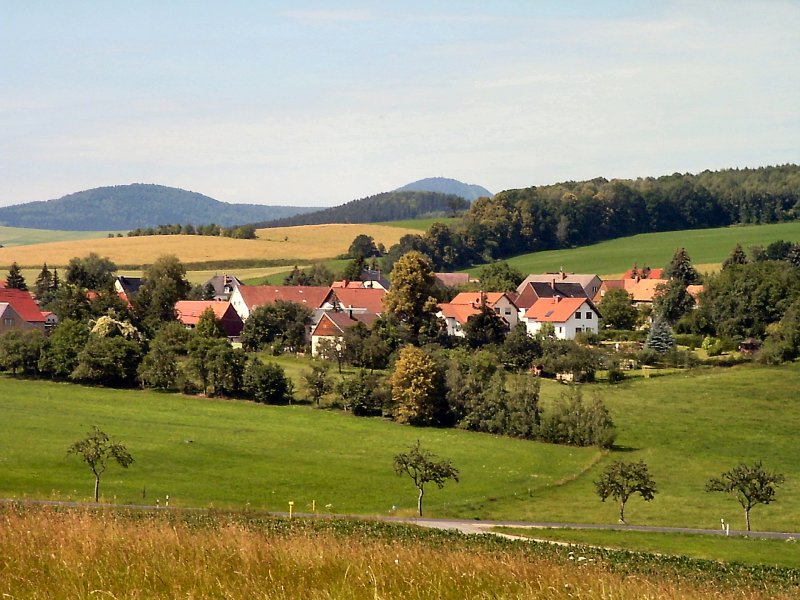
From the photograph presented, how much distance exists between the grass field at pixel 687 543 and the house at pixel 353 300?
235 ft

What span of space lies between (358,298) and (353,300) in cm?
90

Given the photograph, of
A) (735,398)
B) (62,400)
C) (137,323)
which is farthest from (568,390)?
(137,323)

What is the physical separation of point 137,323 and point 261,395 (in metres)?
27.4

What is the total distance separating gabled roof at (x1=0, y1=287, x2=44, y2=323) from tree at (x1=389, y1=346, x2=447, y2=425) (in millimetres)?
48035

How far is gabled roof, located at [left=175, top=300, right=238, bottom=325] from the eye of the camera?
106m

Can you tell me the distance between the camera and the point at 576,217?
183 meters

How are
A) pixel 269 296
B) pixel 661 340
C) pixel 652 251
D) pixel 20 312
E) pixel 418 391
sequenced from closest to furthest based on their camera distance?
pixel 418 391
pixel 661 340
pixel 20 312
pixel 269 296
pixel 652 251

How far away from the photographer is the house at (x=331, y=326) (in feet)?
307

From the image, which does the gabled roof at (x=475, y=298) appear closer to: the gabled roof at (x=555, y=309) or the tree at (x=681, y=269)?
the gabled roof at (x=555, y=309)

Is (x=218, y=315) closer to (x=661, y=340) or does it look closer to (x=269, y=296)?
(x=269, y=296)

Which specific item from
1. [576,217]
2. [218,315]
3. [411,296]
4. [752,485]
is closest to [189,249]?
[576,217]

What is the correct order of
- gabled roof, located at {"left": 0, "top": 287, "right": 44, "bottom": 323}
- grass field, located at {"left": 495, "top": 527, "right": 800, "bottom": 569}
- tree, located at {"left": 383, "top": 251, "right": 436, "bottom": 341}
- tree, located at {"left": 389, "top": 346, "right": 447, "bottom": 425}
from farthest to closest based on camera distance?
gabled roof, located at {"left": 0, "top": 287, "right": 44, "bottom": 323}, tree, located at {"left": 383, "top": 251, "right": 436, "bottom": 341}, tree, located at {"left": 389, "top": 346, "right": 447, "bottom": 425}, grass field, located at {"left": 495, "top": 527, "right": 800, "bottom": 569}

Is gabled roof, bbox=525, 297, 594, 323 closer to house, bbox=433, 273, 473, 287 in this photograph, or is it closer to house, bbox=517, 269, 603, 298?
house, bbox=517, 269, 603, 298

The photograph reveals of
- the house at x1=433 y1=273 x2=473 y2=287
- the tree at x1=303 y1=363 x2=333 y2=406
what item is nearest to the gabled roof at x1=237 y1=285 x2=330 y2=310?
the house at x1=433 y1=273 x2=473 y2=287
